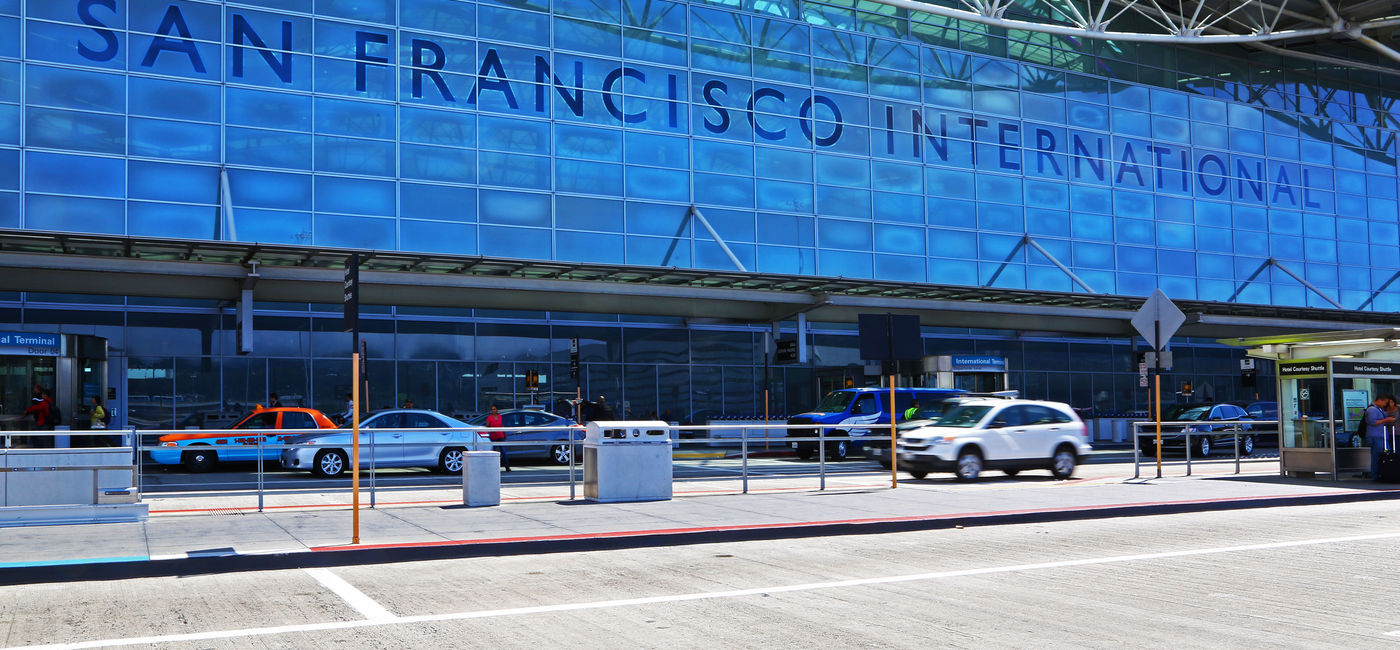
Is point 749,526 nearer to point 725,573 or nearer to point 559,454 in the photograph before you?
point 725,573

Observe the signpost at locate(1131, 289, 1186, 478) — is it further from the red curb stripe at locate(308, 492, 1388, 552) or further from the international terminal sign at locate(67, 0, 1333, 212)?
the international terminal sign at locate(67, 0, 1333, 212)

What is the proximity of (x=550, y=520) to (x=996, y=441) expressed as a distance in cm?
1015

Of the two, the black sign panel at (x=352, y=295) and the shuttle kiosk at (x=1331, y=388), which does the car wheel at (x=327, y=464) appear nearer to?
the black sign panel at (x=352, y=295)

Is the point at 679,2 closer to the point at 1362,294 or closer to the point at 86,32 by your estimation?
the point at 86,32

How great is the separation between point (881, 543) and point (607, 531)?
2.89 meters

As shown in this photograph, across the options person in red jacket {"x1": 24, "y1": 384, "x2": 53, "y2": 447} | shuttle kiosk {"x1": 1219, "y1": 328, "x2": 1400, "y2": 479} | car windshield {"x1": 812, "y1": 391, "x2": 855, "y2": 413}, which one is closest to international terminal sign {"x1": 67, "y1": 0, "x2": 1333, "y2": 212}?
person in red jacket {"x1": 24, "y1": 384, "x2": 53, "y2": 447}

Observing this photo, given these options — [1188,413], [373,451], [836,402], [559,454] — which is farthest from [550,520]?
[1188,413]

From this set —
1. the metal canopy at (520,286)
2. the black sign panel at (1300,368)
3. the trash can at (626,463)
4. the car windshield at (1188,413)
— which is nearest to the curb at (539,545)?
the trash can at (626,463)

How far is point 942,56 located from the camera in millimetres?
41156

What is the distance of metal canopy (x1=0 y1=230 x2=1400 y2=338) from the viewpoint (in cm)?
2559

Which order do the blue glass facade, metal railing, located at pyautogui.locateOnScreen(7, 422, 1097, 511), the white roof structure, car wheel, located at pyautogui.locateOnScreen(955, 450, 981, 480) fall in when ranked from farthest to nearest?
the white roof structure < the blue glass facade < car wheel, located at pyautogui.locateOnScreen(955, 450, 981, 480) < metal railing, located at pyautogui.locateOnScreen(7, 422, 1097, 511)

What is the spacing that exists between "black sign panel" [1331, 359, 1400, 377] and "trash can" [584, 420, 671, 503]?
11.7 m

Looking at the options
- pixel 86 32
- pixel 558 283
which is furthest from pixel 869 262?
pixel 86 32

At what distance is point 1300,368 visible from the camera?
2067 cm
